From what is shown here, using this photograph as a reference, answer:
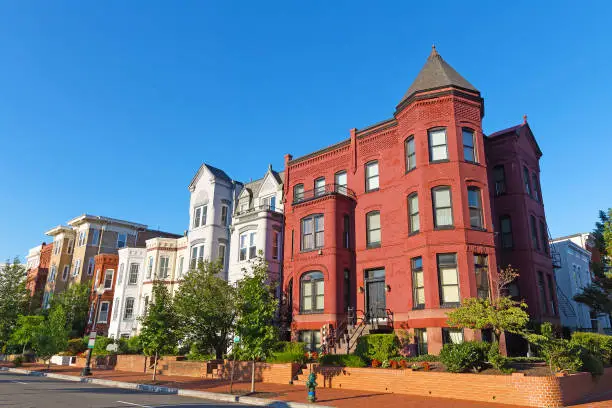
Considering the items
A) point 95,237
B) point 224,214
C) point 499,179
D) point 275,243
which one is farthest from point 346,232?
point 95,237

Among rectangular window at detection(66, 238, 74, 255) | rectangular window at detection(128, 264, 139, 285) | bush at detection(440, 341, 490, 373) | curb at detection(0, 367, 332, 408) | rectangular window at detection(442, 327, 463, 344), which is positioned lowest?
curb at detection(0, 367, 332, 408)

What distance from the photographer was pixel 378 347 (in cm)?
2006

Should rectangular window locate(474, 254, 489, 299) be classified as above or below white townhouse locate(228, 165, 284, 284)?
below

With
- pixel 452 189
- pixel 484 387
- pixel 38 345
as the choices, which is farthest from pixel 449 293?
pixel 38 345

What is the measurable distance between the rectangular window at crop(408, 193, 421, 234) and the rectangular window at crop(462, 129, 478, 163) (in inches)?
136

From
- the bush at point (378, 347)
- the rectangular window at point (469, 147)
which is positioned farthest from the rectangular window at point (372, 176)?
the bush at point (378, 347)

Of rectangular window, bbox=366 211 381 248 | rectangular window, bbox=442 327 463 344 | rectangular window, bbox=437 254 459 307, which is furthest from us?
rectangular window, bbox=366 211 381 248

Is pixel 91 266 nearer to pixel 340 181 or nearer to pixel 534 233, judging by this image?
pixel 340 181

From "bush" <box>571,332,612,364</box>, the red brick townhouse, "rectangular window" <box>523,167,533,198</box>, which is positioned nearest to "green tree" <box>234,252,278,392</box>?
the red brick townhouse

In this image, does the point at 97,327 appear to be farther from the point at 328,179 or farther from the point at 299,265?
the point at 328,179

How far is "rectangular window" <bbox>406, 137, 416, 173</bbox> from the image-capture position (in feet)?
80.1

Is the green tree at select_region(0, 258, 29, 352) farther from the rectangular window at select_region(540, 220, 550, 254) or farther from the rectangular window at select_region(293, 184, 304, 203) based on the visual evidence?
the rectangular window at select_region(540, 220, 550, 254)

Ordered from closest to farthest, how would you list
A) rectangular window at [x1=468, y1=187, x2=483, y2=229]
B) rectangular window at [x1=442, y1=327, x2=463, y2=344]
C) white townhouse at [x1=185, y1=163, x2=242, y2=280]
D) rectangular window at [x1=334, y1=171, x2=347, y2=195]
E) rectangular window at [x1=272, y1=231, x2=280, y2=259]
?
rectangular window at [x1=442, y1=327, x2=463, y2=344] → rectangular window at [x1=468, y1=187, x2=483, y2=229] → rectangular window at [x1=334, y1=171, x2=347, y2=195] → rectangular window at [x1=272, y1=231, x2=280, y2=259] → white townhouse at [x1=185, y1=163, x2=242, y2=280]

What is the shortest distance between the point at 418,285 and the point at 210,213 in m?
20.9
